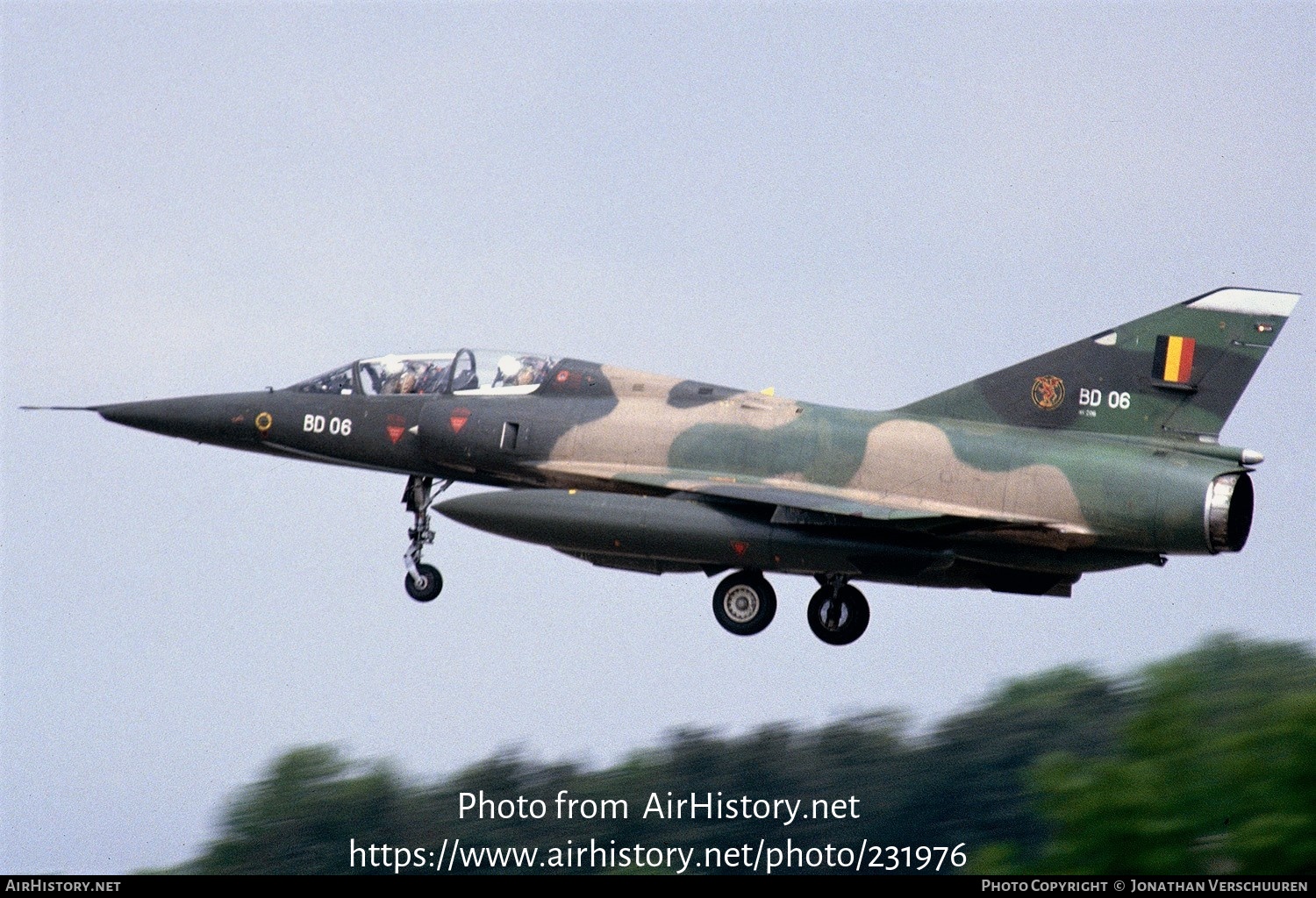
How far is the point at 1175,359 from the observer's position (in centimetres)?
1778

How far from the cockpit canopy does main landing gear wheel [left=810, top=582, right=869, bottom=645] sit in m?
3.93

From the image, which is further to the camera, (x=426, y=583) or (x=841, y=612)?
(x=426, y=583)

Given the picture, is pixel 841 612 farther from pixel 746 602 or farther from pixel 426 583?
pixel 426 583

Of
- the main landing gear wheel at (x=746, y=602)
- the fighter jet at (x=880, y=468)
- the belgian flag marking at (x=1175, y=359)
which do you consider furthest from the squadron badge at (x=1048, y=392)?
the main landing gear wheel at (x=746, y=602)

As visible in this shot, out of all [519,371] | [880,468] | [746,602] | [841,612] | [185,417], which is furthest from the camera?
[185,417]

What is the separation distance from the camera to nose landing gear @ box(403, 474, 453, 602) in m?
20.0

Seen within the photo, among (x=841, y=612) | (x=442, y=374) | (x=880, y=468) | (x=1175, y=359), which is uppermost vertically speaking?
(x=1175, y=359)

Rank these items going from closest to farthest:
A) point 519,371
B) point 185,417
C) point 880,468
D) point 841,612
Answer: point 880,468, point 841,612, point 519,371, point 185,417

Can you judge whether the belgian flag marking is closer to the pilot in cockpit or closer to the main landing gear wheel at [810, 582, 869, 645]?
the main landing gear wheel at [810, 582, 869, 645]

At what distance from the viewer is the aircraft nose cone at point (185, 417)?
67.7 ft

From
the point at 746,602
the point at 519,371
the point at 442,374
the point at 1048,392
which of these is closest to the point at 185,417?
the point at 442,374

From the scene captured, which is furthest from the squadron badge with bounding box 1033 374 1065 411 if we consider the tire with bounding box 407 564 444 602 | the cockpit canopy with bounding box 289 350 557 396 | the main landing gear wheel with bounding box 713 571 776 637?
the tire with bounding box 407 564 444 602

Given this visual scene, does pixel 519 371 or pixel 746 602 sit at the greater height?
pixel 519 371

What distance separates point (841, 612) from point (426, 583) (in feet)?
15.2
